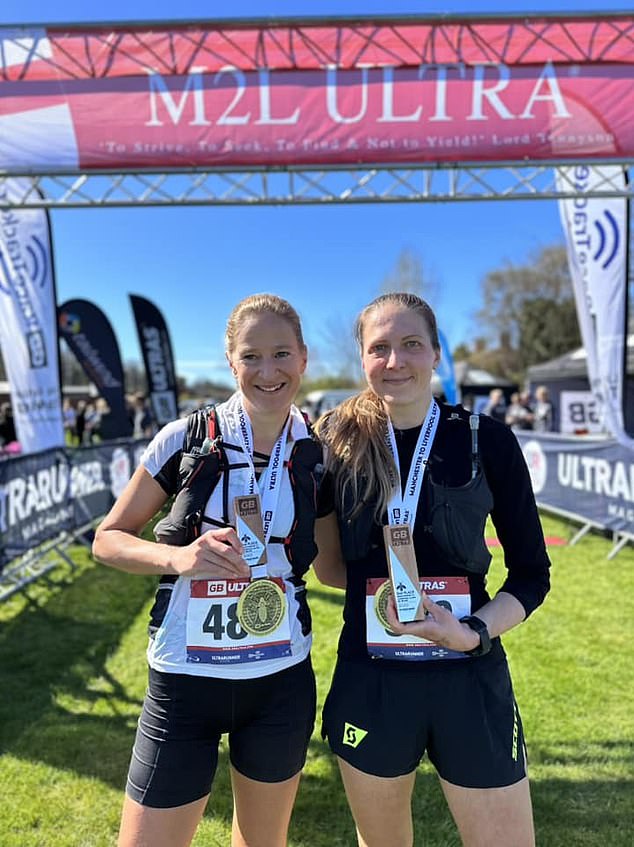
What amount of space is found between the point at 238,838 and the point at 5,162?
14.4 ft

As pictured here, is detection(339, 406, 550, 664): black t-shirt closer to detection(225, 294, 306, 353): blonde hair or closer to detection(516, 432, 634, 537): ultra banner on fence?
detection(225, 294, 306, 353): blonde hair

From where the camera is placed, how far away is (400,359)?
5.49 feet

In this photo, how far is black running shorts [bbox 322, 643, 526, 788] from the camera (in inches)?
60.7

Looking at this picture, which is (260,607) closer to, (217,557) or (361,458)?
(217,557)

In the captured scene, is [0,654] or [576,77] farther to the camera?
[0,654]

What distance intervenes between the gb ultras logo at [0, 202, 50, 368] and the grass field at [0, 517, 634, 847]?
320 centimetres

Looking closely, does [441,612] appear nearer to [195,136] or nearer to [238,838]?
[238,838]

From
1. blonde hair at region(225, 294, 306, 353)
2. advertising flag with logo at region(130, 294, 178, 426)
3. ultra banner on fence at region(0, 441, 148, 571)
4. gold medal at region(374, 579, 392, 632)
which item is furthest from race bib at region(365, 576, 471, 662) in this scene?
advertising flag with logo at region(130, 294, 178, 426)

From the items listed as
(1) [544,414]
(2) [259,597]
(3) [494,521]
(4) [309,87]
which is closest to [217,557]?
(2) [259,597]

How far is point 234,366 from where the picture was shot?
172 centimetres

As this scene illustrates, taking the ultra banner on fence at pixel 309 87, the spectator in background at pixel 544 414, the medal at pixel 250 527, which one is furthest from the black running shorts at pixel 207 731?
the spectator in background at pixel 544 414

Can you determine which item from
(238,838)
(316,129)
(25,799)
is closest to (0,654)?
(25,799)

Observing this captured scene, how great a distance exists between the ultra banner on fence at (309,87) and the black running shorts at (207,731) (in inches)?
146

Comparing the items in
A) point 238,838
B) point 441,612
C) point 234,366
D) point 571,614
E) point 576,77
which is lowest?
point 571,614
